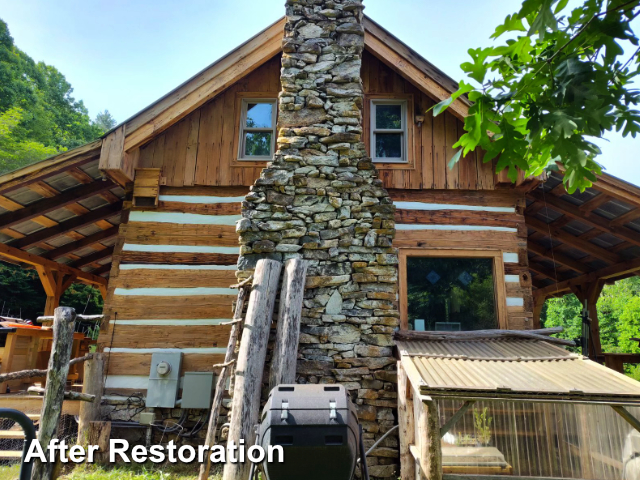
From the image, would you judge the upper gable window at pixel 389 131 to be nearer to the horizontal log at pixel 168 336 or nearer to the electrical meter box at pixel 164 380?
the horizontal log at pixel 168 336

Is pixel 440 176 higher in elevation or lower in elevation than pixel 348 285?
higher

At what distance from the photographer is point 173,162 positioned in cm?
731

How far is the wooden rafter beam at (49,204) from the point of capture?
24.5 feet

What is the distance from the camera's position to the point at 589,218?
788 centimetres

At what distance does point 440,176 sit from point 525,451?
172 inches

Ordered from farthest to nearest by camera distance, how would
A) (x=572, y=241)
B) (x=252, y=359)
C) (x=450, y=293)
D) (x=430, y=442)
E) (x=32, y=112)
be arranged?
(x=32, y=112)
(x=572, y=241)
(x=450, y=293)
(x=252, y=359)
(x=430, y=442)

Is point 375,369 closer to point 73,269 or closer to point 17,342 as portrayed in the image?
point 17,342

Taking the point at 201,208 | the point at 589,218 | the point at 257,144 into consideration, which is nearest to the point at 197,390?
the point at 201,208

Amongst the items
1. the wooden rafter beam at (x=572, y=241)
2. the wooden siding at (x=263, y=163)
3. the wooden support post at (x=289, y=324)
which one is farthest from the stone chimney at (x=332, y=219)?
the wooden rafter beam at (x=572, y=241)

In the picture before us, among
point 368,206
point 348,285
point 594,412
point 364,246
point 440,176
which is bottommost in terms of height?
point 594,412

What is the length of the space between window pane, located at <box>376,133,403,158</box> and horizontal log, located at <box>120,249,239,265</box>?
307 cm

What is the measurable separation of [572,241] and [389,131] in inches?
196

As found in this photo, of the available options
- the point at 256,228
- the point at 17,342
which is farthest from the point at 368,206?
the point at 17,342

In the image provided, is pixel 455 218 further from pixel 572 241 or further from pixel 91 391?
pixel 91 391
